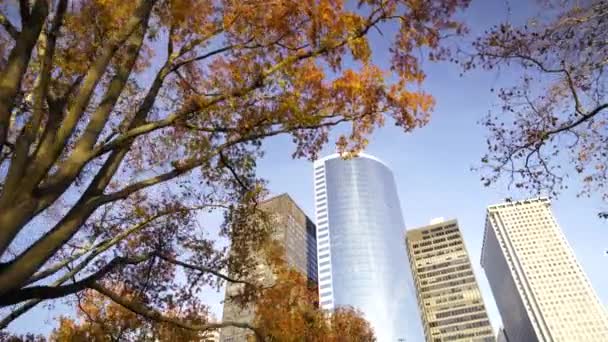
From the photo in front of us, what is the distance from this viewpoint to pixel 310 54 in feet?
21.4

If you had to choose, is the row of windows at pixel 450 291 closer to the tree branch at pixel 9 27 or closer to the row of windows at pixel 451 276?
the row of windows at pixel 451 276

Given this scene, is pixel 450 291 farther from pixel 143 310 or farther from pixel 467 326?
pixel 143 310

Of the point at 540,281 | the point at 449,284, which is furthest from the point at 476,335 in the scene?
the point at 540,281

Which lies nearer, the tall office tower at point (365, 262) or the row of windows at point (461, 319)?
the row of windows at point (461, 319)

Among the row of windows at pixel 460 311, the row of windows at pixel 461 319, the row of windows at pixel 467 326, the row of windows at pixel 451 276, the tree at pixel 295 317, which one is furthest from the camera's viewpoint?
the row of windows at pixel 451 276

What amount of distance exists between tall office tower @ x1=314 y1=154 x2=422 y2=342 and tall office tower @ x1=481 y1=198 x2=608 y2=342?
43742 mm

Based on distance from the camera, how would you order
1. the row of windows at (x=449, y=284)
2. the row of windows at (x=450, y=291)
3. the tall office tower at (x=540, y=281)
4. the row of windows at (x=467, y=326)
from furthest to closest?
the tall office tower at (x=540, y=281)
the row of windows at (x=449, y=284)
the row of windows at (x=450, y=291)
the row of windows at (x=467, y=326)

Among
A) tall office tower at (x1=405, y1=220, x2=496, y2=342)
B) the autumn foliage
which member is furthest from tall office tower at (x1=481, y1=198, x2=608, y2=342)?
the autumn foliage

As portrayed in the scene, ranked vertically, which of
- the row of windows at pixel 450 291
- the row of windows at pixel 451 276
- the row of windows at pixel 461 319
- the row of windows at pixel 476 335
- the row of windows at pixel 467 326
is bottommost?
the row of windows at pixel 476 335

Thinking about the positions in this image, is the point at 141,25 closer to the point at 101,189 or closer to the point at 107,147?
the point at 107,147

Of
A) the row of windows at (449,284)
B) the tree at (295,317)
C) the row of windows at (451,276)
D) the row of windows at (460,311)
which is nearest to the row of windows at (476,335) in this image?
the row of windows at (460,311)

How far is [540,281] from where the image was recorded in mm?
169500

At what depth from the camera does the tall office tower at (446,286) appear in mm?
130875

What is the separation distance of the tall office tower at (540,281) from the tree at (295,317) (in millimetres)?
145208
